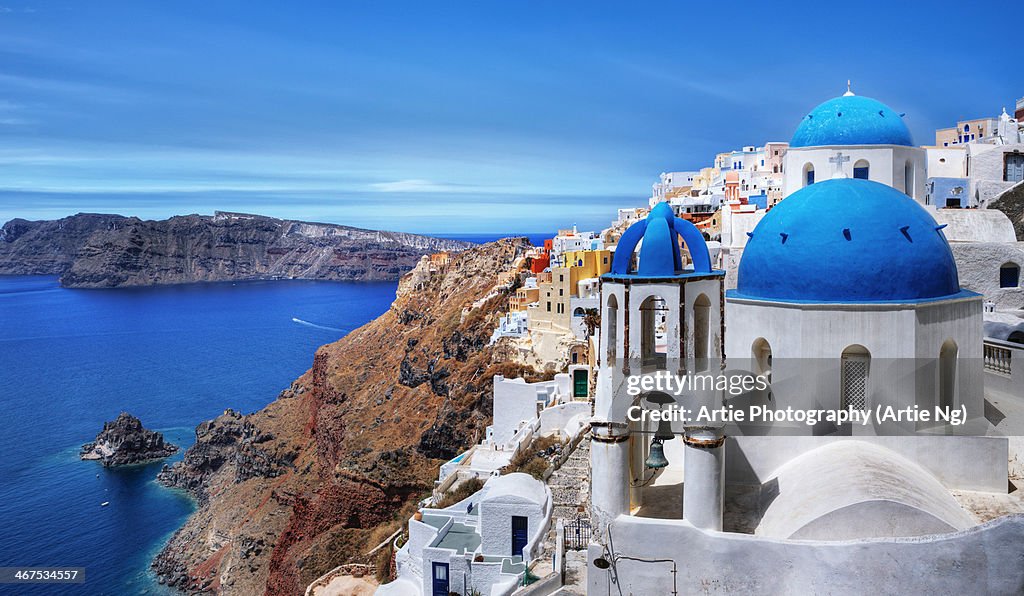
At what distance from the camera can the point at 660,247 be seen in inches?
372

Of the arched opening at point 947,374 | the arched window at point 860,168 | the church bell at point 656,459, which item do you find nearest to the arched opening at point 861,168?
the arched window at point 860,168

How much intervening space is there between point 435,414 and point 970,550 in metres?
36.9

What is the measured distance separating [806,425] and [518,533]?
9092 mm

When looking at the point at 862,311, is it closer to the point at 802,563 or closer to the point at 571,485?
the point at 802,563

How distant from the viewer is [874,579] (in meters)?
7.46

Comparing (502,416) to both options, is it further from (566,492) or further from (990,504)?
(990,504)

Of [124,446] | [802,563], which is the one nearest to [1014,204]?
[802,563]

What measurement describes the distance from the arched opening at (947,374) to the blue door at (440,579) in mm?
11890

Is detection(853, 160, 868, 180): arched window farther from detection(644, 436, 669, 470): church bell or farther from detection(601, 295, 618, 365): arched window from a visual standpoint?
detection(644, 436, 669, 470): church bell

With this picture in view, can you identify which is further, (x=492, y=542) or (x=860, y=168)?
(x=860, y=168)

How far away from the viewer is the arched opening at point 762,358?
10.5 metres

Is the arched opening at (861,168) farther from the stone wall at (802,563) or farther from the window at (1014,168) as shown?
the window at (1014,168)

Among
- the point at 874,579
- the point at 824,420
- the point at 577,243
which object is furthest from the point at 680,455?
the point at 577,243

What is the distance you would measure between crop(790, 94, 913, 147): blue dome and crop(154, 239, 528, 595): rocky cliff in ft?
71.8
